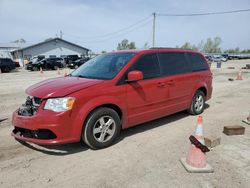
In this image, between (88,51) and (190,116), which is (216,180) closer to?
(190,116)

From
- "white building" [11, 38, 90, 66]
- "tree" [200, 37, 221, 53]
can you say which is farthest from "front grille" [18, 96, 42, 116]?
"tree" [200, 37, 221, 53]

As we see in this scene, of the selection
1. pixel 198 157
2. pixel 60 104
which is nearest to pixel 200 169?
pixel 198 157

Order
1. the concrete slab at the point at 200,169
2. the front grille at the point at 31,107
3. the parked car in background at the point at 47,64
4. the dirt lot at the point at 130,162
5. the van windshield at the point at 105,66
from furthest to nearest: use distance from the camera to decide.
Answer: the parked car in background at the point at 47,64, the van windshield at the point at 105,66, the front grille at the point at 31,107, the concrete slab at the point at 200,169, the dirt lot at the point at 130,162

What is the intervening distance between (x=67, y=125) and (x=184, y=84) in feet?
10.7

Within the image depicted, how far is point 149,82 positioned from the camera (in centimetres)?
501

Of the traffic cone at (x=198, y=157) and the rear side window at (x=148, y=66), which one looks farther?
the rear side window at (x=148, y=66)

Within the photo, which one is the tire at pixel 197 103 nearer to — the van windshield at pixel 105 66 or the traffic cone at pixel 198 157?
the van windshield at pixel 105 66

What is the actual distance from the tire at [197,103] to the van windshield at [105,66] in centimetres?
249

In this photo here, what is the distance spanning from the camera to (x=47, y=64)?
30203 mm

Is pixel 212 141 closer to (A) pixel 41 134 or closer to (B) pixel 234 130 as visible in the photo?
(B) pixel 234 130

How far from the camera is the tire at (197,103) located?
6485 mm

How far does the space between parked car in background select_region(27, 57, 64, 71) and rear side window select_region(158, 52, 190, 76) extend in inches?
1033

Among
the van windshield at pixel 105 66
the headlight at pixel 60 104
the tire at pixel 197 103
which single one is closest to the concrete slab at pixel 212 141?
the tire at pixel 197 103

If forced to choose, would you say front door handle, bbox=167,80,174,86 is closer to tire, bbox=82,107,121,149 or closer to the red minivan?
the red minivan
